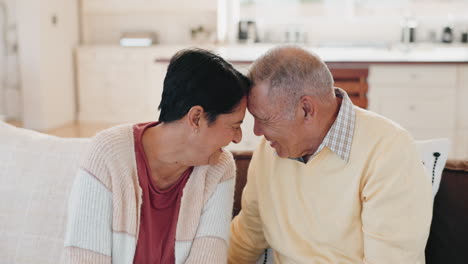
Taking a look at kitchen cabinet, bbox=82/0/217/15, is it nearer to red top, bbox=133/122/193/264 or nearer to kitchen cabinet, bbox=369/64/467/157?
kitchen cabinet, bbox=369/64/467/157

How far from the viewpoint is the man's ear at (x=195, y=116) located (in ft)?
4.71

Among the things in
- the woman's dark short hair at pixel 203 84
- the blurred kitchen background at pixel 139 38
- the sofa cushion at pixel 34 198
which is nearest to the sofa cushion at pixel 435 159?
the woman's dark short hair at pixel 203 84

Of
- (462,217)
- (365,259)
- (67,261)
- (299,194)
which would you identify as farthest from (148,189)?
(462,217)

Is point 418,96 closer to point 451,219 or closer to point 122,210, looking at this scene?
point 451,219

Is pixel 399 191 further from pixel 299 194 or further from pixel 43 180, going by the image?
pixel 43 180

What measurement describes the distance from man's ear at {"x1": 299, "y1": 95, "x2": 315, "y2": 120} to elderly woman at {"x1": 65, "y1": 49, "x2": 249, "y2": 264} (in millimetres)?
153

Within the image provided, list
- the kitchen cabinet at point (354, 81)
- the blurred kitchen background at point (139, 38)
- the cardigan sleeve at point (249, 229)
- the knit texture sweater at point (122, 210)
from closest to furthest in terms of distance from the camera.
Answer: the knit texture sweater at point (122, 210) → the cardigan sleeve at point (249, 229) → the kitchen cabinet at point (354, 81) → the blurred kitchen background at point (139, 38)

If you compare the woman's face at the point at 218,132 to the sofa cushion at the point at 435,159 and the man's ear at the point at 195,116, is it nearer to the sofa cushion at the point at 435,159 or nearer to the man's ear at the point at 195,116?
the man's ear at the point at 195,116

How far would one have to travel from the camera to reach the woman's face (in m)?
1.47

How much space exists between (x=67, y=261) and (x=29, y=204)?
419mm

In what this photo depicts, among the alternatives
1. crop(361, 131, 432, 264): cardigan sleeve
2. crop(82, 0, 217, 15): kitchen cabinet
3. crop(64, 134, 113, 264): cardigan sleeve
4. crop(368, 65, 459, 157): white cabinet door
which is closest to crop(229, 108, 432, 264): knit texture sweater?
crop(361, 131, 432, 264): cardigan sleeve

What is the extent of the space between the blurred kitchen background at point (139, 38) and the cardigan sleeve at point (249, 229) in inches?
174

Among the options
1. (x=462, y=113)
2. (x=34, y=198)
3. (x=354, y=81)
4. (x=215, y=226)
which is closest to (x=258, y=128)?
(x=215, y=226)

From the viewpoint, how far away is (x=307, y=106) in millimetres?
1540
